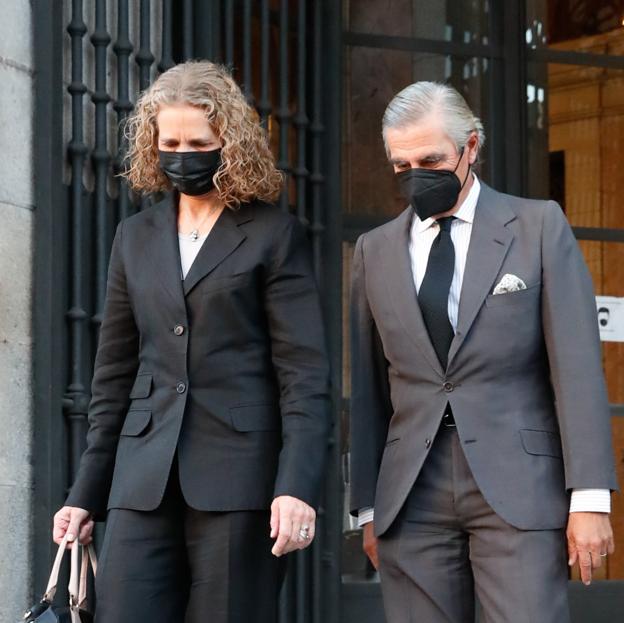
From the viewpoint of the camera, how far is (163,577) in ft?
14.2

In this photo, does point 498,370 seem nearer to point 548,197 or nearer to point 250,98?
point 250,98

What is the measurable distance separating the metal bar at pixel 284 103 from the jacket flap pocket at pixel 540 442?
10.1 feet

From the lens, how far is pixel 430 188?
439 centimetres

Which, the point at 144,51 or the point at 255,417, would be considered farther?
the point at 144,51

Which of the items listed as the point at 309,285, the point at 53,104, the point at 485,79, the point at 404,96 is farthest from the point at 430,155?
the point at 485,79

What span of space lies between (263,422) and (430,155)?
2.73ft

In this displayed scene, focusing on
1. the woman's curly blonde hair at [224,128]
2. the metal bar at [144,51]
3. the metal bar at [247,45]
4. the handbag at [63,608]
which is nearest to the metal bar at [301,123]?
the metal bar at [247,45]

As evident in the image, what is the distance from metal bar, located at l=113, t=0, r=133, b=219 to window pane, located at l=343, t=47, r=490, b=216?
1.44 metres

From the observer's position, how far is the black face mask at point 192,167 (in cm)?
446

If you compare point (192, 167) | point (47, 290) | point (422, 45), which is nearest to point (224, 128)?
point (192, 167)

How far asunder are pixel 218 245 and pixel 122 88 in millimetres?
2317

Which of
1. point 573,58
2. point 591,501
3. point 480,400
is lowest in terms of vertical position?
point 591,501

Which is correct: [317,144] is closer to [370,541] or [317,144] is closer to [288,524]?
[370,541]

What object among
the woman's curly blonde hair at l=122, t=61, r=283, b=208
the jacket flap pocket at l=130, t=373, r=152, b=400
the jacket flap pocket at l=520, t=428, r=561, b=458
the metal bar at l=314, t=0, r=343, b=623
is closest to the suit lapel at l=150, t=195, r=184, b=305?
the woman's curly blonde hair at l=122, t=61, r=283, b=208
